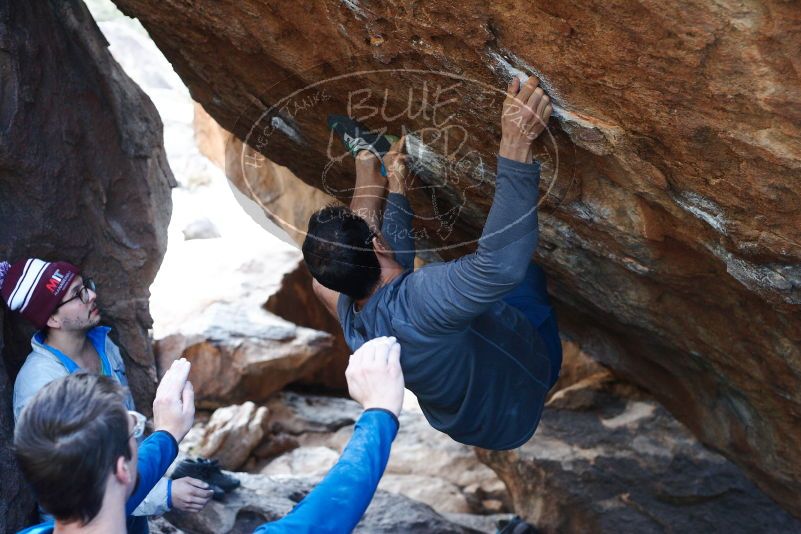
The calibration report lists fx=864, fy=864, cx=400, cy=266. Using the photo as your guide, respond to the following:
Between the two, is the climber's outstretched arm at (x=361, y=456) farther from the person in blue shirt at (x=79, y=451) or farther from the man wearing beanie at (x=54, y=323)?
the man wearing beanie at (x=54, y=323)

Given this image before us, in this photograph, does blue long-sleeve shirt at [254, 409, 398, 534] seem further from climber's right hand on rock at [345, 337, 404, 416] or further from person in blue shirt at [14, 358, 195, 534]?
person in blue shirt at [14, 358, 195, 534]

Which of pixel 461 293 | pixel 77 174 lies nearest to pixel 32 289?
pixel 77 174

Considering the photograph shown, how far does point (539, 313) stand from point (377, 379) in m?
1.46

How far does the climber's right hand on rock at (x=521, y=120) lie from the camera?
7.90 feet

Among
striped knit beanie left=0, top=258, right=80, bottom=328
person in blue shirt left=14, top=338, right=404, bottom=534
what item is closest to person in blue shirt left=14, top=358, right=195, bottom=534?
person in blue shirt left=14, top=338, right=404, bottom=534

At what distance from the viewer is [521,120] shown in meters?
2.44

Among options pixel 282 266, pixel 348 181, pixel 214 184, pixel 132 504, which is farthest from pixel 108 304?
pixel 214 184

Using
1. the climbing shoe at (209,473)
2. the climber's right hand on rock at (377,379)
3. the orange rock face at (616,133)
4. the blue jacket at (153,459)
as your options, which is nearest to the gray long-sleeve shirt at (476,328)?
the orange rock face at (616,133)

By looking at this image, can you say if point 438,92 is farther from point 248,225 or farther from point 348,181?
point 248,225

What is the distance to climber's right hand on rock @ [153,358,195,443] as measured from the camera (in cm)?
236

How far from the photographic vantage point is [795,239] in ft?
7.79

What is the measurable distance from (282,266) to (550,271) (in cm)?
499

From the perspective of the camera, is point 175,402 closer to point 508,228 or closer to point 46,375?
point 508,228

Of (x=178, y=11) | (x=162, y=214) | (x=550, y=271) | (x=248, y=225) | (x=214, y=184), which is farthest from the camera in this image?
(x=214, y=184)
